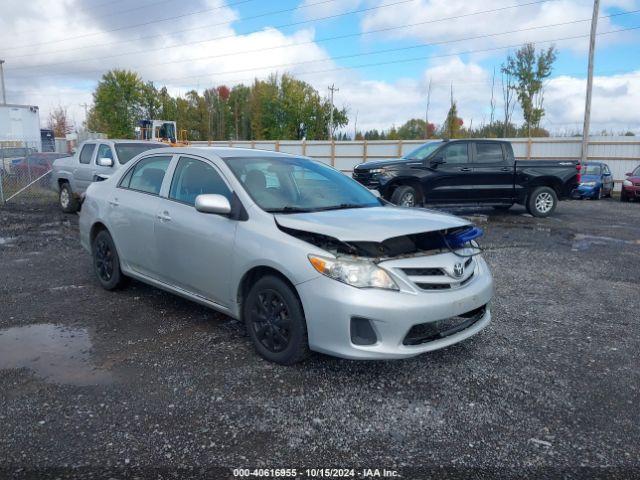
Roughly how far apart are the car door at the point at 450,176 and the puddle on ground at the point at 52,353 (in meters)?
9.26

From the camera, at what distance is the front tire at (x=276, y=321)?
361 cm

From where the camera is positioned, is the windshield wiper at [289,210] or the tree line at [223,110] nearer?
the windshield wiper at [289,210]

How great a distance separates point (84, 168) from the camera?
1187 cm

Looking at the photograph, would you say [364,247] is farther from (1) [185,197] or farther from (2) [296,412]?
(1) [185,197]

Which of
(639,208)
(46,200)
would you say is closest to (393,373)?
(46,200)

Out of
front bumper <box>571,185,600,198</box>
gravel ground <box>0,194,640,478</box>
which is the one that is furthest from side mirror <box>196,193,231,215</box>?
front bumper <box>571,185,600,198</box>

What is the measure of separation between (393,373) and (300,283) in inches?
38.8

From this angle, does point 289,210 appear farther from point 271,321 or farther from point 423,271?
point 423,271

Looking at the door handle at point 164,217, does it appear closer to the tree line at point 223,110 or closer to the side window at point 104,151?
the side window at point 104,151

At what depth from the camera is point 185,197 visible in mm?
4676

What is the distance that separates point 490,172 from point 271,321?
33.1 ft

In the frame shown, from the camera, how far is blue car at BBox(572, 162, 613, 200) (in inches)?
782

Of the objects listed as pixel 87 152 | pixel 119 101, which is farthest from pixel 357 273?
pixel 119 101

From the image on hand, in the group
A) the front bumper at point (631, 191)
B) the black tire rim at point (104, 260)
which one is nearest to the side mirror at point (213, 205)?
the black tire rim at point (104, 260)
